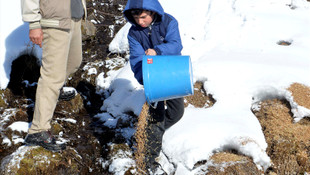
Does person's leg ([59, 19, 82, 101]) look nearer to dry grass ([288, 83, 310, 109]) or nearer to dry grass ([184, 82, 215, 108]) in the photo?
dry grass ([184, 82, 215, 108])

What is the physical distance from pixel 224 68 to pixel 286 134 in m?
1.20

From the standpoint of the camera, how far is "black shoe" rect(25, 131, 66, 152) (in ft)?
8.57

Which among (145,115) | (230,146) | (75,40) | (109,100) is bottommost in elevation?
(109,100)

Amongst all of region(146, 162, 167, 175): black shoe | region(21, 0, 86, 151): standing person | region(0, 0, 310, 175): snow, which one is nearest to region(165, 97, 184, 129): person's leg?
region(0, 0, 310, 175): snow

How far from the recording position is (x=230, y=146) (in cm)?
271

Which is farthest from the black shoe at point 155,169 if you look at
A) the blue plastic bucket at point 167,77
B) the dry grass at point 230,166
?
the blue plastic bucket at point 167,77

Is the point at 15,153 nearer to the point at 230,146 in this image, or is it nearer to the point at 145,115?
the point at 145,115

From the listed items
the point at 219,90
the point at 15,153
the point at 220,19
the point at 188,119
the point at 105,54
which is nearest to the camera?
the point at 15,153

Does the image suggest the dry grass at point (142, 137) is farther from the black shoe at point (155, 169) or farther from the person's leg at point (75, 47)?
the person's leg at point (75, 47)

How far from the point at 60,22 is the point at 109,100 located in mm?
1550

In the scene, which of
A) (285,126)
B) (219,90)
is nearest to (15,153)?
(219,90)

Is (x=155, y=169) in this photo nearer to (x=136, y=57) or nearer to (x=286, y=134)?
(x=136, y=57)

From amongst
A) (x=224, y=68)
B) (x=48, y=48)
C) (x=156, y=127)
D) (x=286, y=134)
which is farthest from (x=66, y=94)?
(x=286, y=134)

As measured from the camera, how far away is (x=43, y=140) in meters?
2.62
